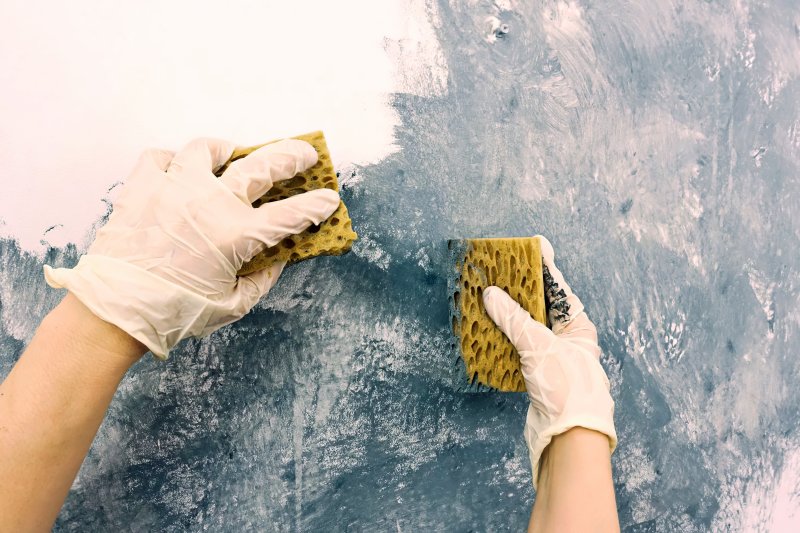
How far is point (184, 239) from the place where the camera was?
4.06ft

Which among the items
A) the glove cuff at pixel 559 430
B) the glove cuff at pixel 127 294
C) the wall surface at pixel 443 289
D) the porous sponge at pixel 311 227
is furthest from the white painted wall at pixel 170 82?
the glove cuff at pixel 559 430

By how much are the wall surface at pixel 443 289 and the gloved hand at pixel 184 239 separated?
25 cm

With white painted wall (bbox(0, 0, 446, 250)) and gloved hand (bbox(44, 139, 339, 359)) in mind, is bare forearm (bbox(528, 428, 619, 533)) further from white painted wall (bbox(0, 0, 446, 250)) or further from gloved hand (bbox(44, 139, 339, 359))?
white painted wall (bbox(0, 0, 446, 250))

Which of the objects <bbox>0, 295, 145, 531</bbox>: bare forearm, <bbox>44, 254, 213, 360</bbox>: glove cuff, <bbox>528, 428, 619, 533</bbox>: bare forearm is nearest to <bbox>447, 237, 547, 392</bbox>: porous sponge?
<bbox>528, 428, 619, 533</bbox>: bare forearm

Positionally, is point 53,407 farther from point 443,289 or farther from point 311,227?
point 443,289

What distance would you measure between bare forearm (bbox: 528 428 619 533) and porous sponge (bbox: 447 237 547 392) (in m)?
0.24

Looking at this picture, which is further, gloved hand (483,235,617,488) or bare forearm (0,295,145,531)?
gloved hand (483,235,617,488)

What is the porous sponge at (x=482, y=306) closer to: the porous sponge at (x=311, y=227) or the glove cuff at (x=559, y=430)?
the glove cuff at (x=559, y=430)

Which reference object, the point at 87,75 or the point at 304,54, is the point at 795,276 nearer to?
the point at 304,54

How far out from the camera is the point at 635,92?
1.65 meters

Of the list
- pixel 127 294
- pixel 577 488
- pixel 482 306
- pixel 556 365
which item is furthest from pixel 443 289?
pixel 127 294

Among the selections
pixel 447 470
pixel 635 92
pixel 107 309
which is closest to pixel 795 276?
pixel 635 92

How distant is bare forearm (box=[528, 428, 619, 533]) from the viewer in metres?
1.13

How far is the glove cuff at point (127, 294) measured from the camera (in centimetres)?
117
